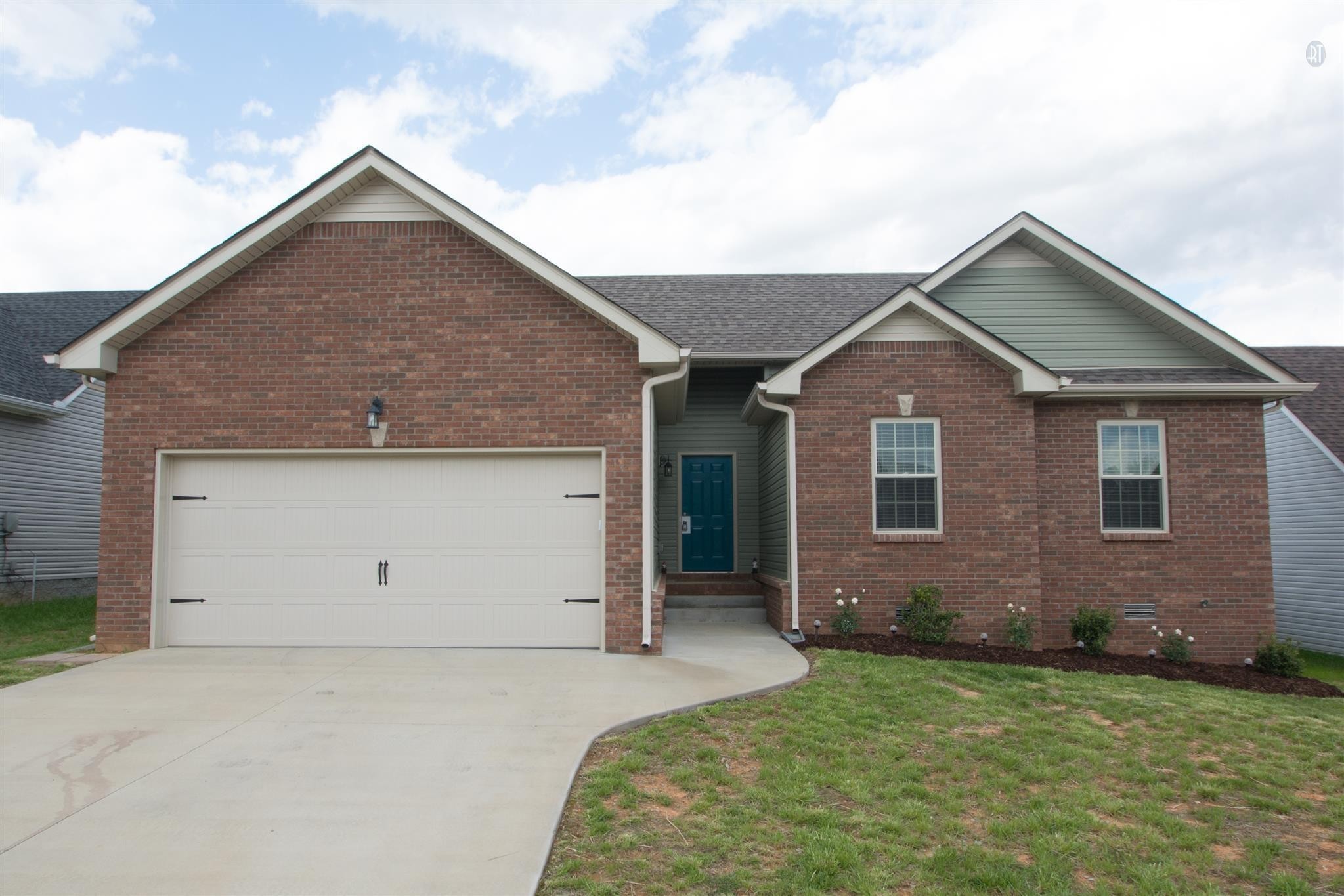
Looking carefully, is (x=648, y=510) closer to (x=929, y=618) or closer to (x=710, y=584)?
(x=929, y=618)

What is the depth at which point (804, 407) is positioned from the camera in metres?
11.0

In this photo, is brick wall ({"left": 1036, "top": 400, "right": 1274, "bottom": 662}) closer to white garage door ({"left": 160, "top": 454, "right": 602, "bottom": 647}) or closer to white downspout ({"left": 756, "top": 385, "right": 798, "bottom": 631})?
white downspout ({"left": 756, "top": 385, "right": 798, "bottom": 631})

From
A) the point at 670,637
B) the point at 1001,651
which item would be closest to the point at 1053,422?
the point at 1001,651

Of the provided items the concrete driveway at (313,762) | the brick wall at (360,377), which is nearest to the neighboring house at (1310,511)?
the concrete driveway at (313,762)

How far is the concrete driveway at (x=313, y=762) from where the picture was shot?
160 inches

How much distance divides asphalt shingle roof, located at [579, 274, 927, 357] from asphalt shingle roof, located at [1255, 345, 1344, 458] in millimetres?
6602

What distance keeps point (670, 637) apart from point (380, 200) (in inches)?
249

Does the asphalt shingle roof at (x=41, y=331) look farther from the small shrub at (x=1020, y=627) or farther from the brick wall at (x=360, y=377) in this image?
the small shrub at (x=1020, y=627)

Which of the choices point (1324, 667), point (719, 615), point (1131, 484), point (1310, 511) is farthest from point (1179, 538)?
point (719, 615)

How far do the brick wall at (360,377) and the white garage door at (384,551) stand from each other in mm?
316

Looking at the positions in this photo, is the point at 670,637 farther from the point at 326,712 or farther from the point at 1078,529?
the point at 1078,529

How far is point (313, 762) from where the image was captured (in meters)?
5.51

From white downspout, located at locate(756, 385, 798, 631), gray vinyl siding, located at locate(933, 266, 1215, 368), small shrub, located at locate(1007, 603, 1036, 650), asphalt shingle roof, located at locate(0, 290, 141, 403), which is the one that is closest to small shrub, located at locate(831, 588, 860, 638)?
white downspout, located at locate(756, 385, 798, 631)

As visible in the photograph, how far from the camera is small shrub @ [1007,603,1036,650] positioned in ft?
34.4
